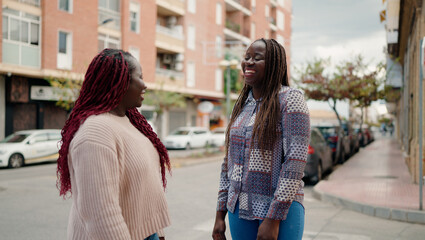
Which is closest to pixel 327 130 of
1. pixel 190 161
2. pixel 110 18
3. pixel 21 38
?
pixel 190 161

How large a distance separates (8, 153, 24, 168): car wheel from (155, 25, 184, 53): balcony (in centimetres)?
1428

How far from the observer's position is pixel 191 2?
104ft

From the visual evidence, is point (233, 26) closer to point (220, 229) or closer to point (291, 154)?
point (220, 229)

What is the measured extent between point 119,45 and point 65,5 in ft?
14.8

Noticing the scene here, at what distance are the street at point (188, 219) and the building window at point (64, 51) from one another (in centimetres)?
1166

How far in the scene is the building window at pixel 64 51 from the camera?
20.0 m

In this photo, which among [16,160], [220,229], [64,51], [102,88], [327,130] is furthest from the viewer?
[64,51]

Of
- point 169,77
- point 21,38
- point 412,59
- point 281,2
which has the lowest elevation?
point 412,59

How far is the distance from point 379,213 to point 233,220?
5.45m

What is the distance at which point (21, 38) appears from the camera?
722 inches

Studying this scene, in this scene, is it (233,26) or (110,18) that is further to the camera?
(233,26)

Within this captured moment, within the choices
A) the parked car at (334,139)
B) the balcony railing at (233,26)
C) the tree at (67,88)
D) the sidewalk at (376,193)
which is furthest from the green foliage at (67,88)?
the balcony railing at (233,26)

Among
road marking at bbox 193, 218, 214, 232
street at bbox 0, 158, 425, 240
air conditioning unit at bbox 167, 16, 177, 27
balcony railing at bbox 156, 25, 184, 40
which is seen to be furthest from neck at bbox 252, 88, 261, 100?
air conditioning unit at bbox 167, 16, 177, 27

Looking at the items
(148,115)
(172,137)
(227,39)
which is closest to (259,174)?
(172,137)
